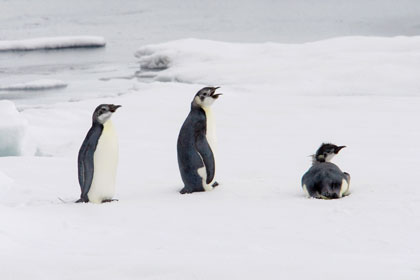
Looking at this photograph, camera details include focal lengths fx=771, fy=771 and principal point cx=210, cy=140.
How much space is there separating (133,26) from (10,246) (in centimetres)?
2573

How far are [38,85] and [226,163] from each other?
32.7 feet

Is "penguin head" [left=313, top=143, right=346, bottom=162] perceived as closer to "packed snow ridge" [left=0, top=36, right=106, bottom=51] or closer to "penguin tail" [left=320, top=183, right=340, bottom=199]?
"penguin tail" [left=320, top=183, right=340, bottom=199]

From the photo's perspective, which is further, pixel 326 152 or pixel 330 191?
pixel 326 152

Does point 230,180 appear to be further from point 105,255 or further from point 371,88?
point 371,88

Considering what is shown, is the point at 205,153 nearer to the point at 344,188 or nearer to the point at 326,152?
the point at 326,152

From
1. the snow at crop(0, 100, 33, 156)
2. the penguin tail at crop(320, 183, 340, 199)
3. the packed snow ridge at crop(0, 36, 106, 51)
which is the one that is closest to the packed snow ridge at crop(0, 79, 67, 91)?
the packed snow ridge at crop(0, 36, 106, 51)

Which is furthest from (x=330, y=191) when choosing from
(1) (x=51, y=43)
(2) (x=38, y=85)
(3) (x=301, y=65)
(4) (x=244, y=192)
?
(1) (x=51, y=43)

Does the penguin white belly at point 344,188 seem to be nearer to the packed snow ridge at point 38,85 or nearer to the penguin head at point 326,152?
the penguin head at point 326,152

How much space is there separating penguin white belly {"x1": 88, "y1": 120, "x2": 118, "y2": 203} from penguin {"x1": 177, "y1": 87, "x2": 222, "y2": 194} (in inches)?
20.3

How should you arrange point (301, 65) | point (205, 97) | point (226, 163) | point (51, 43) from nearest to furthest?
1. point (205, 97)
2. point (226, 163)
3. point (301, 65)
4. point (51, 43)

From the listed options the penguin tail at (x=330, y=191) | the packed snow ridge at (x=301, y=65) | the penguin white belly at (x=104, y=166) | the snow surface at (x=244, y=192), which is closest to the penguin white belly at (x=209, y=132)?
the snow surface at (x=244, y=192)

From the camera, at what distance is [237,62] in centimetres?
1647

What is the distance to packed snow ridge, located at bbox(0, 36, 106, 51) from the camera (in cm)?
2308

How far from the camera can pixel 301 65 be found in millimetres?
14891
